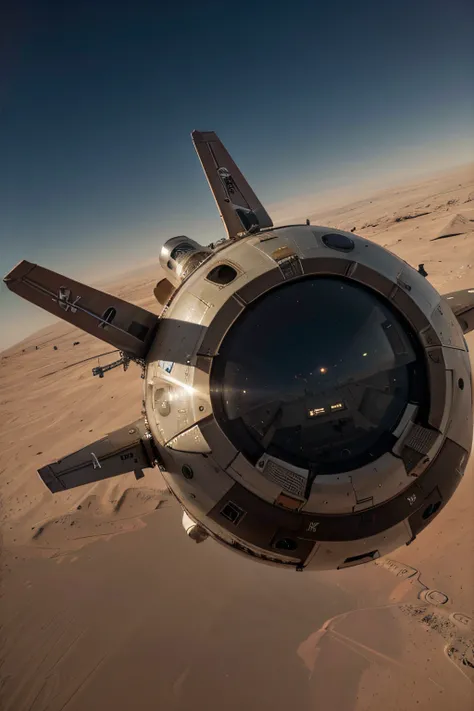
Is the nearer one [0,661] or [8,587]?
[0,661]

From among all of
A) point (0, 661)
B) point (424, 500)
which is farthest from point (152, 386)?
point (0, 661)

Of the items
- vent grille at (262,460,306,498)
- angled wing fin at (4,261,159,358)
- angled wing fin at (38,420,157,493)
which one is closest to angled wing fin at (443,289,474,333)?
vent grille at (262,460,306,498)

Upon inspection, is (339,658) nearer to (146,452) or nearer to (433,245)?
(146,452)

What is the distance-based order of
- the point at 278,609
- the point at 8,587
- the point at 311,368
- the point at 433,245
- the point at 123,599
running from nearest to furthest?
the point at 311,368 < the point at 278,609 < the point at 123,599 < the point at 8,587 < the point at 433,245

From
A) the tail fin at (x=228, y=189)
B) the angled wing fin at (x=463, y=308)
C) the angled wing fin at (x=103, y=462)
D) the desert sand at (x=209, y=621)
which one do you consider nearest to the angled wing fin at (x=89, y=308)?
the angled wing fin at (x=103, y=462)

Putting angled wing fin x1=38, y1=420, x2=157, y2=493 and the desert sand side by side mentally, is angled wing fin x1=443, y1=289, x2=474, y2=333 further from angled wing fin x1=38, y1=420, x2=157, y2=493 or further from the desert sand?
the desert sand

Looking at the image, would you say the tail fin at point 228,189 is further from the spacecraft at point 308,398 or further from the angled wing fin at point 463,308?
the angled wing fin at point 463,308

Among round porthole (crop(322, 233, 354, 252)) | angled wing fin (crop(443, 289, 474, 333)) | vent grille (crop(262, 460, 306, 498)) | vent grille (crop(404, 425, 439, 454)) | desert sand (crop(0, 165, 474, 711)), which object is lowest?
desert sand (crop(0, 165, 474, 711))
